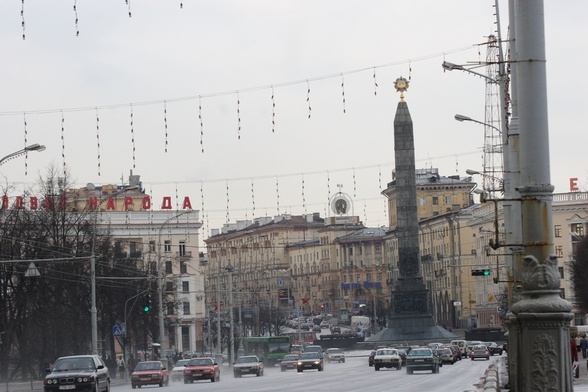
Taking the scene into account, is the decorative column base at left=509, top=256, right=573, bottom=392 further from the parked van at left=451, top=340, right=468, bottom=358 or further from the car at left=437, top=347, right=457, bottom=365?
the parked van at left=451, top=340, right=468, bottom=358

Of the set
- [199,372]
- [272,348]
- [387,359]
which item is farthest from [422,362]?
[272,348]

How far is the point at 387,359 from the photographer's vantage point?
251 feet

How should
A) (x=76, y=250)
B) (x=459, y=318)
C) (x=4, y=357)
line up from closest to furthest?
(x=4, y=357) < (x=76, y=250) < (x=459, y=318)

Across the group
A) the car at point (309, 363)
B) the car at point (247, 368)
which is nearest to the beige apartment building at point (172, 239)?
the car at point (309, 363)

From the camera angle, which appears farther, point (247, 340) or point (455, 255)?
point (455, 255)

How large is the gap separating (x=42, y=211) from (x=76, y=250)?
2906 millimetres

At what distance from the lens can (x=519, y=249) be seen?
82.8ft

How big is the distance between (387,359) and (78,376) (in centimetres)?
4238

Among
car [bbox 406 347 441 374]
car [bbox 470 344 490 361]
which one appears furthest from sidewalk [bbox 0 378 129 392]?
car [bbox 470 344 490 361]

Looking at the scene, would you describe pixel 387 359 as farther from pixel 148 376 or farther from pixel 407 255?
pixel 407 255

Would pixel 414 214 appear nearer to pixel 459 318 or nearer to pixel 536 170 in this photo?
pixel 459 318

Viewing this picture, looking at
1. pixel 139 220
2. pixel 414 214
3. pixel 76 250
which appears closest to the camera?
pixel 76 250

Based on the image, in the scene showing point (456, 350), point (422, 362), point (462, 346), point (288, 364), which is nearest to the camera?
point (422, 362)

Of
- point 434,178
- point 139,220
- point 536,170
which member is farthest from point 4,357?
point 434,178
